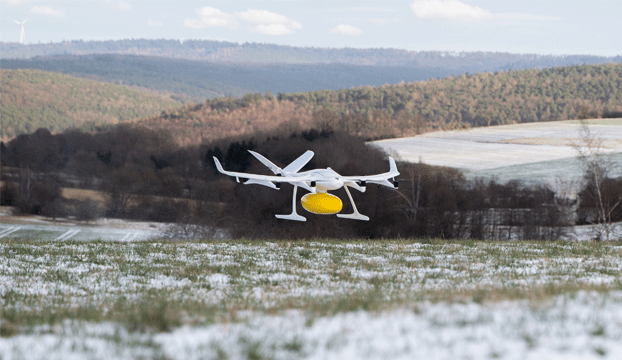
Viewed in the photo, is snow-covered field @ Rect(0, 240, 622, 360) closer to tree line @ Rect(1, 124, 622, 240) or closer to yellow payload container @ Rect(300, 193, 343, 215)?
yellow payload container @ Rect(300, 193, 343, 215)

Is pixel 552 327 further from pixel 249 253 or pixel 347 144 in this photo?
pixel 347 144

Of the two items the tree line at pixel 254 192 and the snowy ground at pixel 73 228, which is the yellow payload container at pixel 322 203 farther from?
the snowy ground at pixel 73 228

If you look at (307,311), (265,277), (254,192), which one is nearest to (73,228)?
(254,192)

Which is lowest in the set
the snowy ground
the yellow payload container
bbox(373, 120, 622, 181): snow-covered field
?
the snowy ground

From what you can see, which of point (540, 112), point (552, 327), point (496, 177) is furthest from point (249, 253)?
point (540, 112)

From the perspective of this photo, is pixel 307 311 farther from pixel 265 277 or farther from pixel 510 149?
pixel 510 149

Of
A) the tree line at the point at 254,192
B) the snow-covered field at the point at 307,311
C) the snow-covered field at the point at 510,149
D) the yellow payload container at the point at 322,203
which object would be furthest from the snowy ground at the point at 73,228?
the snow-covered field at the point at 307,311

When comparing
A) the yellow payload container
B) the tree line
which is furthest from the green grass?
the tree line

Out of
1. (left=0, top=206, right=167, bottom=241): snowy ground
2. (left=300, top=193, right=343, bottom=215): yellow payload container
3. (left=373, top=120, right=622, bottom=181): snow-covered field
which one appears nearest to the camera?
(left=300, top=193, right=343, bottom=215): yellow payload container
